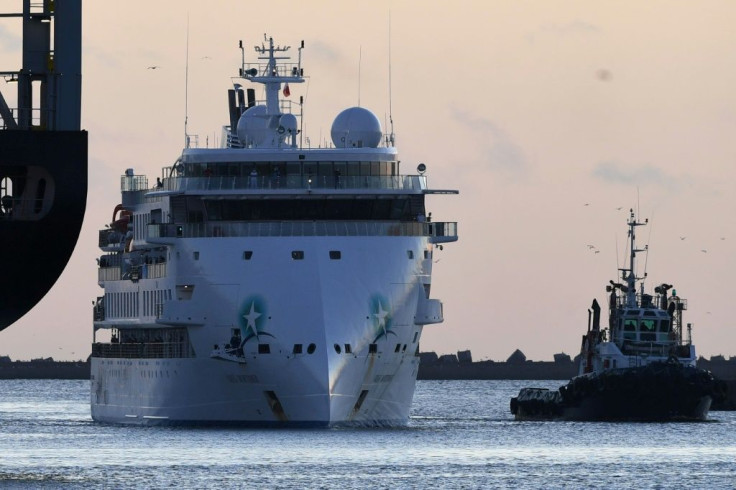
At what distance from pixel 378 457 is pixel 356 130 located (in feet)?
58.5

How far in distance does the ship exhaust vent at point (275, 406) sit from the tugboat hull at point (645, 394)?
19.6 m

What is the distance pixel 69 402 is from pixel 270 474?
262 feet

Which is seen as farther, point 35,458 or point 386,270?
A: point 386,270

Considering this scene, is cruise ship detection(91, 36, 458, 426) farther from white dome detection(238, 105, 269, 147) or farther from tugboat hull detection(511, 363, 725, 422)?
tugboat hull detection(511, 363, 725, 422)

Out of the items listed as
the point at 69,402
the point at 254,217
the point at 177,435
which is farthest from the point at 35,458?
the point at 69,402

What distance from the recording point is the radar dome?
83.2 m

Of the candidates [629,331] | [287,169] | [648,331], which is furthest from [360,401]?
[648,331]

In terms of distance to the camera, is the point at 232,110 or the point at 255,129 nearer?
the point at 255,129

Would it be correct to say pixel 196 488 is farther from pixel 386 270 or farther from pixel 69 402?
pixel 69 402

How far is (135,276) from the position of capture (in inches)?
3428

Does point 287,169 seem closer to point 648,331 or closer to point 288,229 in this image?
point 288,229

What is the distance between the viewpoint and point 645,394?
3639 inches

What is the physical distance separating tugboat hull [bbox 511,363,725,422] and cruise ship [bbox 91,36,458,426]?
1234cm

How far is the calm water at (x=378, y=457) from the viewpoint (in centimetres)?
6241
